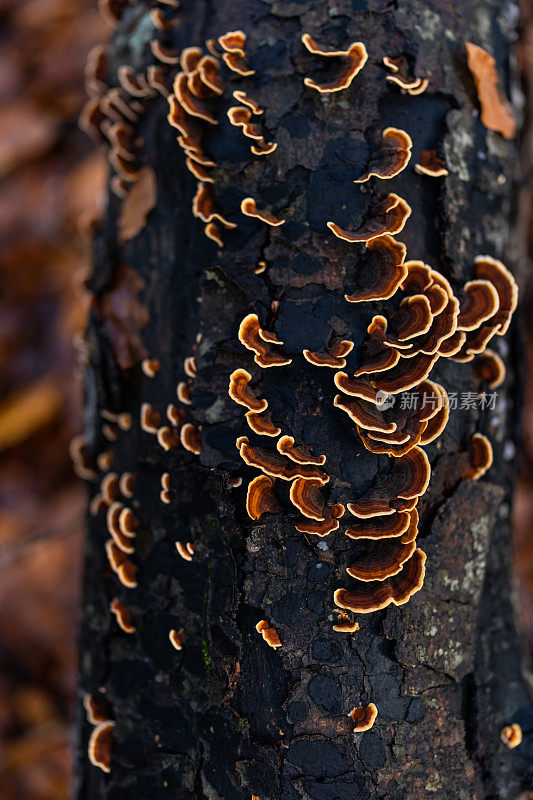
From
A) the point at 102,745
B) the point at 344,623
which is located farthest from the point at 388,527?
the point at 102,745

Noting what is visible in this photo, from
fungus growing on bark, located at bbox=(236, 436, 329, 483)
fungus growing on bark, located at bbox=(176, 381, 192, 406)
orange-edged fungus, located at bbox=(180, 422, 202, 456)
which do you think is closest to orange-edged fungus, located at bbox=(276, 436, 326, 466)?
fungus growing on bark, located at bbox=(236, 436, 329, 483)

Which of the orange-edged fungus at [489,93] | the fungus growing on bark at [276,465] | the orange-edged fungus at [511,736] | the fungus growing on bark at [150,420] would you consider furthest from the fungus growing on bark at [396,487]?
the orange-edged fungus at [489,93]

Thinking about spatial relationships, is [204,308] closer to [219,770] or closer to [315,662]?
[315,662]

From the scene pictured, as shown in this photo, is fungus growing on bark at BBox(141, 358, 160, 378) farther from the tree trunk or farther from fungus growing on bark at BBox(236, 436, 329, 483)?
fungus growing on bark at BBox(236, 436, 329, 483)

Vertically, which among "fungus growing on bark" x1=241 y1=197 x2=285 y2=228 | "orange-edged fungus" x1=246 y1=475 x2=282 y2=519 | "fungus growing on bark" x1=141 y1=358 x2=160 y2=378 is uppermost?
"fungus growing on bark" x1=241 y1=197 x2=285 y2=228

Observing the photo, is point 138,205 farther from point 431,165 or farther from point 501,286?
point 501,286

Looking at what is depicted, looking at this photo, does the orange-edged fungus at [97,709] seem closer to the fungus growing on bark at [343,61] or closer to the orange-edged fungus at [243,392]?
the orange-edged fungus at [243,392]
